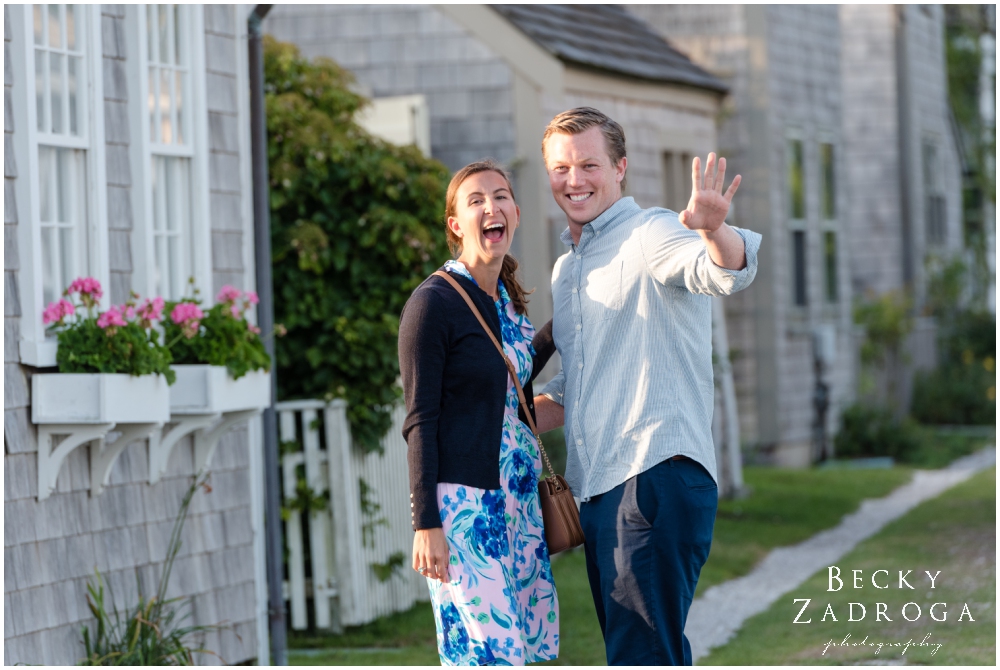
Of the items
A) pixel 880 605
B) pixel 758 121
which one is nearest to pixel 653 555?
pixel 880 605

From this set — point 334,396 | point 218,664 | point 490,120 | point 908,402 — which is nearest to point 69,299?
point 218,664

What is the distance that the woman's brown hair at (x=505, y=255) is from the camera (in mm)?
3568

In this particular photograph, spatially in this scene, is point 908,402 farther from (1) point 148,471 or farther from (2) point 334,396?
(1) point 148,471

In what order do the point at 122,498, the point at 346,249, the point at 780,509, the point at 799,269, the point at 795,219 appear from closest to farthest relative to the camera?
the point at 122,498, the point at 346,249, the point at 780,509, the point at 795,219, the point at 799,269

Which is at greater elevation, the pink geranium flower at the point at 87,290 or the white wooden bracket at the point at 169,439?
the pink geranium flower at the point at 87,290

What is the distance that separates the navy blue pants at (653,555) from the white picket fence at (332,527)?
4.03m

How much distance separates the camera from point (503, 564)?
3494mm

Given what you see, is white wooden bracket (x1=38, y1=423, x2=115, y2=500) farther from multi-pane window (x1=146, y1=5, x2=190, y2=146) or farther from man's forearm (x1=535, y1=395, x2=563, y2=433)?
man's forearm (x1=535, y1=395, x2=563, y2=433)

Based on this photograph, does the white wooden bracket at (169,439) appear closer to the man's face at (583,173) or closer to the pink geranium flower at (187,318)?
the pink geranium flower at (187,318)

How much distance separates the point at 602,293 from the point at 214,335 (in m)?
2.50

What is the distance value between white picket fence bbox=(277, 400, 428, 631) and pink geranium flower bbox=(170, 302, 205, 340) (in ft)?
6.35

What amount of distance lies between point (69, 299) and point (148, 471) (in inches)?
38.1

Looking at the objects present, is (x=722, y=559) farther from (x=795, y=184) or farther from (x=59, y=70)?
(x=795, y=184)

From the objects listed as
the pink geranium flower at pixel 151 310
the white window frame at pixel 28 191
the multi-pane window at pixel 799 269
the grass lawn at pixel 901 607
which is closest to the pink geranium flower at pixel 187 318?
the pink geranium flower at pixel 151 310
